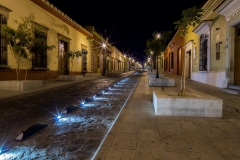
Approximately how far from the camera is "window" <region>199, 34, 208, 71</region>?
42.5ft

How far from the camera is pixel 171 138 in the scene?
305 cm

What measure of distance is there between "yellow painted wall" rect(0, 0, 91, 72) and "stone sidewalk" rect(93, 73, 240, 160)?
10707 millimetres

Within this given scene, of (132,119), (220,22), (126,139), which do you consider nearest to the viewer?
(126,139)

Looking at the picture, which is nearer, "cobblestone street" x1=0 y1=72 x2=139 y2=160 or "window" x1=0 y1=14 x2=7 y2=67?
"cobblestone street" x1=0 y1=72 x2=139 y2=160

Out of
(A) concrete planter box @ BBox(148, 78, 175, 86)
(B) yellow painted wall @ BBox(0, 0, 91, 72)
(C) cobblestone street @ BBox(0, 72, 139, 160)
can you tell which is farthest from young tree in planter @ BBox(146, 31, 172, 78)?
(C) cobblestone street @ BBox(0, 72, 139, 160)

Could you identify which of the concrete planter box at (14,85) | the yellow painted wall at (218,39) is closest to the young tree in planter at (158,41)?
the yellow painted wall at (218,39)

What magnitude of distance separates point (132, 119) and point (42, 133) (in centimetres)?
196

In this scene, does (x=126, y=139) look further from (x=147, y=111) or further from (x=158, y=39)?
(x=158, y=39)

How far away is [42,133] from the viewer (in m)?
3.47

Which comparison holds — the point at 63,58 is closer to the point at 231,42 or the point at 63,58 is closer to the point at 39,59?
the point at 39,59

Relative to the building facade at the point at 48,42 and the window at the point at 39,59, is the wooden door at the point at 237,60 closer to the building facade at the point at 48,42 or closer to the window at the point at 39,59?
the window at the point at 39,59

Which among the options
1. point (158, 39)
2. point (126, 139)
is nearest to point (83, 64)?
point (158, 39)

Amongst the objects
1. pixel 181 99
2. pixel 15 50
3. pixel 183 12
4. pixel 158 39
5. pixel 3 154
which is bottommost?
pixel 3 154

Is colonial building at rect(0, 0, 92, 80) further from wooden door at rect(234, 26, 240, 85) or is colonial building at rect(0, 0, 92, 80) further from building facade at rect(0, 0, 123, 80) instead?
wooden door at rect(234, 26, 240, 85)
